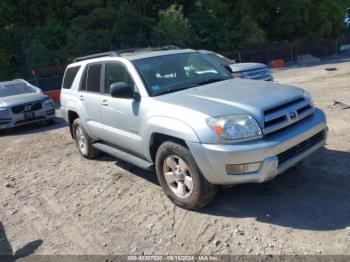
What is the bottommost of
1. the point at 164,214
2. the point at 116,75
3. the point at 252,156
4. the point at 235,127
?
the point at 164,214

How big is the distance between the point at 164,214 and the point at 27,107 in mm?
7799

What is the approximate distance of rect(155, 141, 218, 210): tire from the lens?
4070 millimetres

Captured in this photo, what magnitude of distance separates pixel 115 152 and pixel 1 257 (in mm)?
2125

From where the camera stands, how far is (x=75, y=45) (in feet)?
93.1

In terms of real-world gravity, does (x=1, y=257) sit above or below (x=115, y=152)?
below

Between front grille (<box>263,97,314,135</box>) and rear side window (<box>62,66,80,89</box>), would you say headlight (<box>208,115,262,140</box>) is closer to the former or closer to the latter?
front grille (<box>263,97,314,135</box>)

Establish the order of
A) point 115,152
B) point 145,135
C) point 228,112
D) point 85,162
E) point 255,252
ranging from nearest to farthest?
point 255,252 → point 228,112 → point 145,135 → point 115,152 → point 85,162

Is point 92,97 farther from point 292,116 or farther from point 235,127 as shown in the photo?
point 292,116

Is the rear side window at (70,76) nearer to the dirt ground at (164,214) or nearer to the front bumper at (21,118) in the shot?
the dirt ground at (164,214)

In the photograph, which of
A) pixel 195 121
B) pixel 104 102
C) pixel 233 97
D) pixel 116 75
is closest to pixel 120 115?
pixel 104 102

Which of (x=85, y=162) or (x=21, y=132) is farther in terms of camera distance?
(x=21, y=132)

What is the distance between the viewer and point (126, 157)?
5.23 m

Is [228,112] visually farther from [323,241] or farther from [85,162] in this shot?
[85,162]

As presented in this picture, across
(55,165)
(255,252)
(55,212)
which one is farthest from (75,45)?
(255,252)
